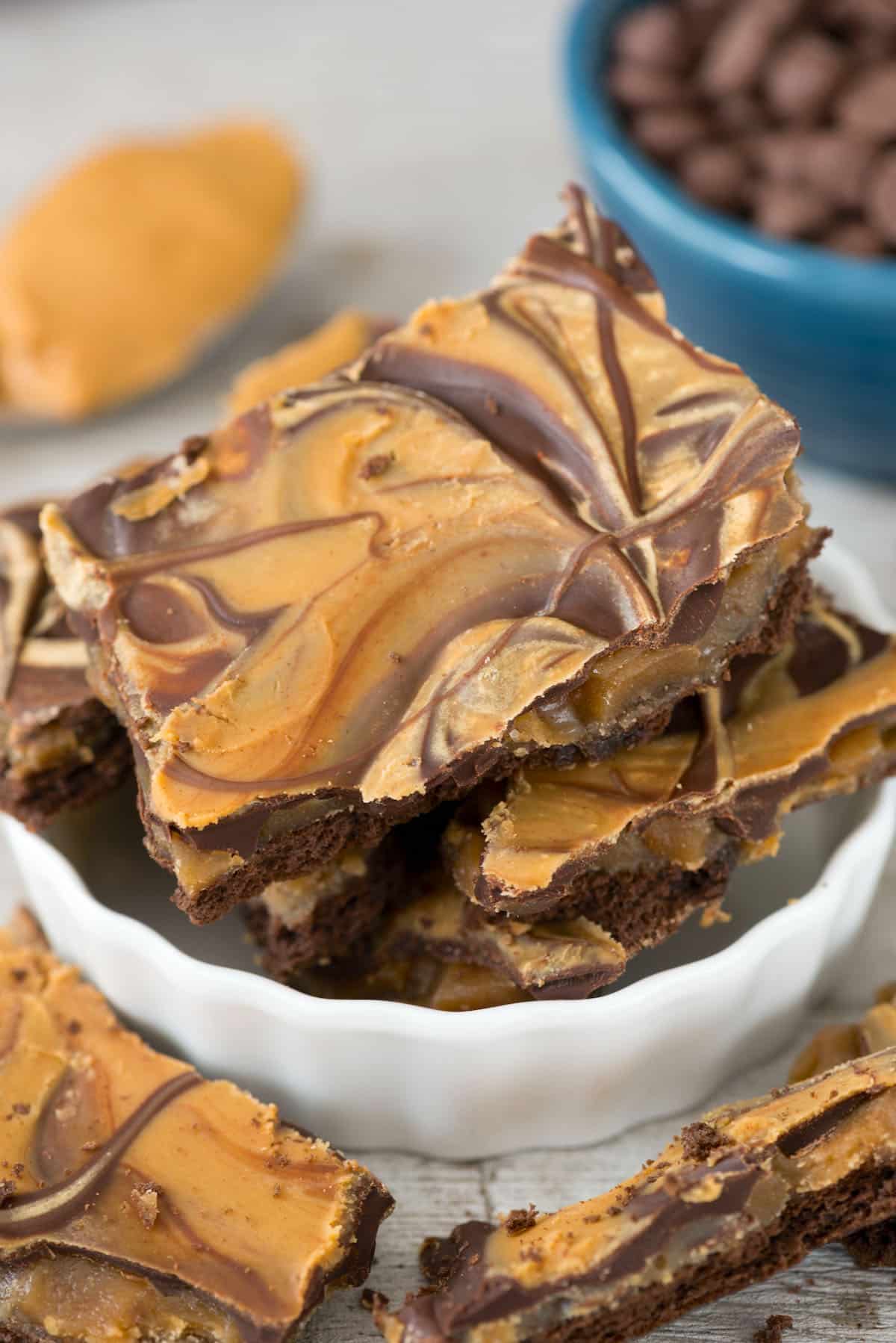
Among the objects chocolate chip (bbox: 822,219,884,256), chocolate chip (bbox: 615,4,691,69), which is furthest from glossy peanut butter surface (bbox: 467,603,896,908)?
chocolate chip (bbox: 615,4,691,69)

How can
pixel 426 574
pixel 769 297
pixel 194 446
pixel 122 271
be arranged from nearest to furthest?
pixel 426 574
pixel 194 446
pixel 769 297
pixel 122 271

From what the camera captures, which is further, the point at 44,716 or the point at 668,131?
the point at 668,131

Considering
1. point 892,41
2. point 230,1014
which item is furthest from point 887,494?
point 230,1014

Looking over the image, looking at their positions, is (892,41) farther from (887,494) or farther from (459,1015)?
(459,1015)

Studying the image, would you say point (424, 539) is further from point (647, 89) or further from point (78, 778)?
point (647, 89)

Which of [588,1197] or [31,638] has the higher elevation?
[31,638]

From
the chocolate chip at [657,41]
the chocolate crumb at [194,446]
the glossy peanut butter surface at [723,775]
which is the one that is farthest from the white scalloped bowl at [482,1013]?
the chocolate chip at [657,41]

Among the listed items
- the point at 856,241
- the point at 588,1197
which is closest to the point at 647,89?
the point at 856,241

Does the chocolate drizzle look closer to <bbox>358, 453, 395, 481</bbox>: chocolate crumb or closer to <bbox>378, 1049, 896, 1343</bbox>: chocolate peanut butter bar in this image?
<bbox>378, 1049, 896, 1343</bbox>: chocolate peanut butter bar
